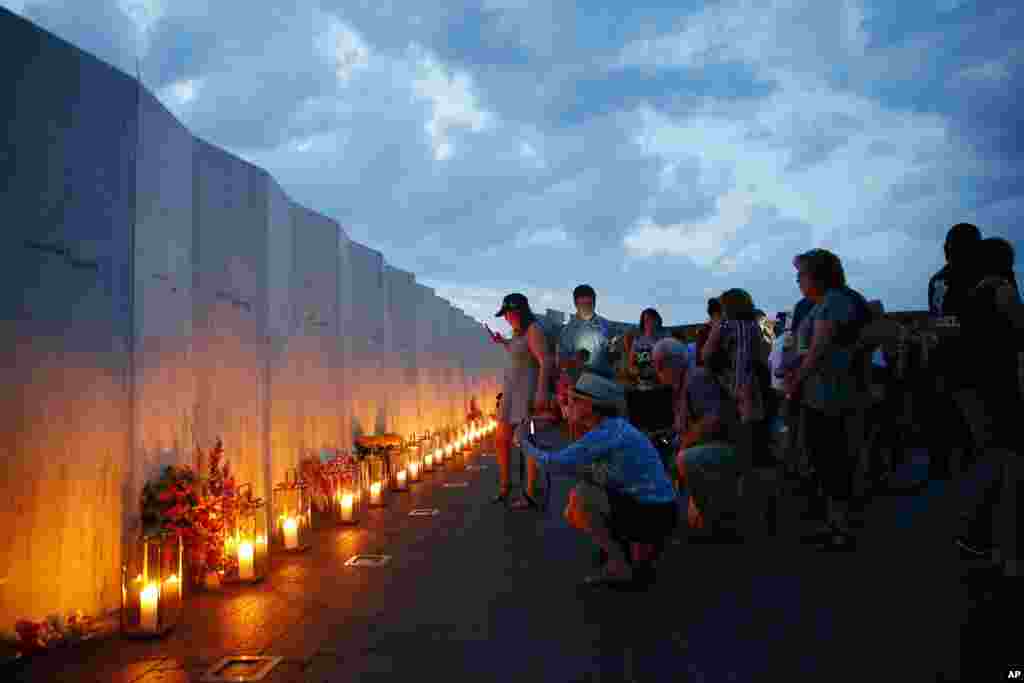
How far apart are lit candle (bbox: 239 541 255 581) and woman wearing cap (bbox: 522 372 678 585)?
1.81 meters

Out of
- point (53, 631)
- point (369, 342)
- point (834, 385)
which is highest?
point (369, 342)

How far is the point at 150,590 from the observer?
3.58 meters

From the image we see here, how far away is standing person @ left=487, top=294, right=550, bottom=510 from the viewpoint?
24.8 ft

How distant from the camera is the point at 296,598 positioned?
4.25 meters

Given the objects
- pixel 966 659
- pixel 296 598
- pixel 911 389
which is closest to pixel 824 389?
pixel 966 659

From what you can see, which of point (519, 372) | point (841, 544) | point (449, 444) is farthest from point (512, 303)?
point (449, 444)

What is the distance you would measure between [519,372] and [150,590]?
15.0ft

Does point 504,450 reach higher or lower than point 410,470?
higher

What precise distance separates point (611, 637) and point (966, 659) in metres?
1.41

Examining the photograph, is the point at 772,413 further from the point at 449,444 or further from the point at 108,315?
the point at 449,444

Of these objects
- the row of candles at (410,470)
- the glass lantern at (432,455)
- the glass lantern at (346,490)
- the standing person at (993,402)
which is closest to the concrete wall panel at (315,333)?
the glass lantern at (346,490)

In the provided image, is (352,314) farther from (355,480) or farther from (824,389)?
(824,389)

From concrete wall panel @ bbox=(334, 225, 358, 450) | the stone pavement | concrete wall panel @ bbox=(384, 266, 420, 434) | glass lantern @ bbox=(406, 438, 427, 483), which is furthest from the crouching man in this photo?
concrete wall panel @ bbox=(384, 266, 420, 434)

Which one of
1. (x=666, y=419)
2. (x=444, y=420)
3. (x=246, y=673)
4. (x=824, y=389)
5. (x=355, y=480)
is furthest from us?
(x=444, y=420)
